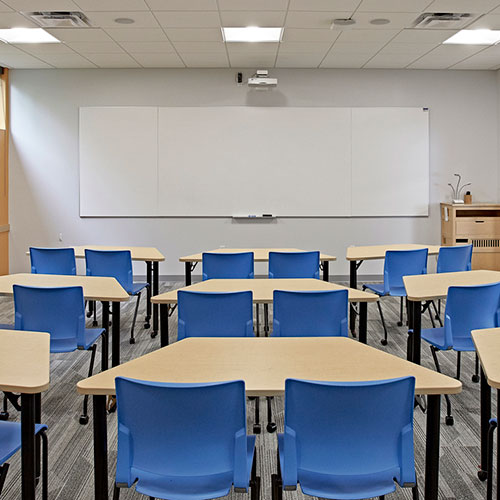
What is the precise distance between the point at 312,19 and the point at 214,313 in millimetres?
4083

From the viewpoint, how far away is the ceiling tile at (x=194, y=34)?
624cm

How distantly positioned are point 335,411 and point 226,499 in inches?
43.5

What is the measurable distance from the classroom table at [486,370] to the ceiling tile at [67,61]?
6.71 m

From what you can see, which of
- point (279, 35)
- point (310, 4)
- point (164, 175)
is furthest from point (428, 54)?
point (164, 175)

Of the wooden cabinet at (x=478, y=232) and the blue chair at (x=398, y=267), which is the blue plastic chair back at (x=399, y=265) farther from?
the wooden cabinet at (x=478, y=232)

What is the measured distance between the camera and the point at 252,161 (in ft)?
27.3

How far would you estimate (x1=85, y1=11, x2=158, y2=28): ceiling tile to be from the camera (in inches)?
222

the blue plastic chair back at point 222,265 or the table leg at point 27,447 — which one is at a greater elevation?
the blue plastic chair back at point 222,265

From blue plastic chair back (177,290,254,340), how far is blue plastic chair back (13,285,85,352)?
0.75 m

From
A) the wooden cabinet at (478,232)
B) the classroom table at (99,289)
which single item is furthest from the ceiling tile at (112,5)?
the wooden cabinet at (478,232)

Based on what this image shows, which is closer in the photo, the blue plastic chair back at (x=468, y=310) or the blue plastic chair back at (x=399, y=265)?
the blue plastic chair back at (x=468, y=310)

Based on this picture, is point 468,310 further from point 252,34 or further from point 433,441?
point 252,34

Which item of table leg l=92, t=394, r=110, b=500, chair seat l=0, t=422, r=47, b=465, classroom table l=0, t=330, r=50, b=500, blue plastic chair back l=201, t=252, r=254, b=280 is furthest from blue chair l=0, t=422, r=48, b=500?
blue plastic chair back l=201, t=252, r=254, b=280

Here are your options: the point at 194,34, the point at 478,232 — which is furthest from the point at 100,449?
the point at 478,232
